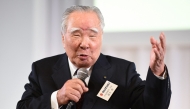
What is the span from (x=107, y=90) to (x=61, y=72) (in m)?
0.31

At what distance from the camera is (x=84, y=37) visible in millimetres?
1718

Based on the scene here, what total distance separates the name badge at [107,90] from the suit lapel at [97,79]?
4 cm

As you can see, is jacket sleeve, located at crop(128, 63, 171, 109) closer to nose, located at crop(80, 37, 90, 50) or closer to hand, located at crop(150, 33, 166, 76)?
hand, located at crop(150, 33, 166, 76)

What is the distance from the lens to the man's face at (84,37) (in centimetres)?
171

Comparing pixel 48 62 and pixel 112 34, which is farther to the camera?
pixel 112 34

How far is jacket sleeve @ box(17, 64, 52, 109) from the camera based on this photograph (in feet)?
5.46

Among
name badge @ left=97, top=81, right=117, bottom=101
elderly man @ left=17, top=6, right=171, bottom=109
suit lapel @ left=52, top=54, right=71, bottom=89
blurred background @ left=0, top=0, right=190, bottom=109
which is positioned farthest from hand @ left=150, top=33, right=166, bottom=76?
blurred background @ left=0, top=0, right=190, bottom=109

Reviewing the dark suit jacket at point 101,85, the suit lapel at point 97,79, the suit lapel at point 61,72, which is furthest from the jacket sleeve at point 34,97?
the suit lapel at point 97,79

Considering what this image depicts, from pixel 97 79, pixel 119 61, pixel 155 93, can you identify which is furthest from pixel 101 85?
pixel 155 93

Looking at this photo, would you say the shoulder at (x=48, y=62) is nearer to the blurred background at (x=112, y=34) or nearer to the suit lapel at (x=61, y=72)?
the suit lapel at (x=61, y=72)

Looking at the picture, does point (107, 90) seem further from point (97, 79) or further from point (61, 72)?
point (61, 72)

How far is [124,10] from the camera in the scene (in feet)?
9.40

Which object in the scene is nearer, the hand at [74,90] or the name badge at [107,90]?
the hand at [74,90]

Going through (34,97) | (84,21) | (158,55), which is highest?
(84,21)
